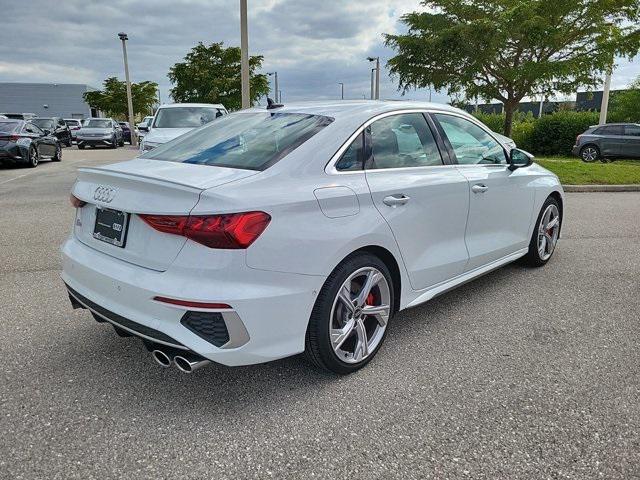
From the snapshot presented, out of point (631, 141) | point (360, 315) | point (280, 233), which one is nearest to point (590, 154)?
point (631, 141)

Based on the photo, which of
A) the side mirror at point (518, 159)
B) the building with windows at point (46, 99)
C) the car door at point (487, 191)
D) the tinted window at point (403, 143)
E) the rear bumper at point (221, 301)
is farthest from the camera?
the building with windows at point (46, 99)

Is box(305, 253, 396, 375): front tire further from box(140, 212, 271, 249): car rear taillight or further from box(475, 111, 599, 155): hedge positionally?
box(475, 111, 599, 155): hedge

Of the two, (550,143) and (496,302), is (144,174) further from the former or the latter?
(550,143)

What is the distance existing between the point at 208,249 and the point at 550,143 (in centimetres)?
2497

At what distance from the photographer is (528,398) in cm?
290

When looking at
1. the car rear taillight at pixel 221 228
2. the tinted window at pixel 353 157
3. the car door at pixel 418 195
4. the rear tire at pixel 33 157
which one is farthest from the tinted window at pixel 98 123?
the car rear taillight at pixel 221 228

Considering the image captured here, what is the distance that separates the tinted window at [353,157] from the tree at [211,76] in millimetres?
35982

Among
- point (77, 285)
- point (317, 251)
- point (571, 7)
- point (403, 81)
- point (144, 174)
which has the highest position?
point (571, 7)

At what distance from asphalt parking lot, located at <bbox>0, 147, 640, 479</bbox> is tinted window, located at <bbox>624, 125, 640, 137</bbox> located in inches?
698

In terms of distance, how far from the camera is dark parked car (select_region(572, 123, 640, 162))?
19.3m

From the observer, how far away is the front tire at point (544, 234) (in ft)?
17.0

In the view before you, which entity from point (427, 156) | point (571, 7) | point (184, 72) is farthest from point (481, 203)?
point (184, 72)

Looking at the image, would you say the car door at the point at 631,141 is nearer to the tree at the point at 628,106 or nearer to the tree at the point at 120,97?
the tree at the point at 628,106

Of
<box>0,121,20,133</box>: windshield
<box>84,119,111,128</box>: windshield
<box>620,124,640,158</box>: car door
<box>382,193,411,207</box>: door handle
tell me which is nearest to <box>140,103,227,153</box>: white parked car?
<box>0,121,20,133</box>: windshield
